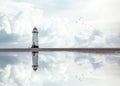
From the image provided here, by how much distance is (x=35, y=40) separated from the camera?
58.3 metres

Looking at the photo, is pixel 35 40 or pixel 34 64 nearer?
pixel 34 64

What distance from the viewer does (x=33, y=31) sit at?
190 ft

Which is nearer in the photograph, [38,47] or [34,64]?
[34,64]

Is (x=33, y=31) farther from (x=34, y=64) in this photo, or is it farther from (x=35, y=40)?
(x=34, y=64)

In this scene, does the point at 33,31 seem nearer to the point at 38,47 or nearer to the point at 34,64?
the point at 38,47

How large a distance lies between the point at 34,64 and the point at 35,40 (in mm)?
26658

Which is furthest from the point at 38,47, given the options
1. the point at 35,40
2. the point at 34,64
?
the point at 34,64

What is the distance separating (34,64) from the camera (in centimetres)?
3181

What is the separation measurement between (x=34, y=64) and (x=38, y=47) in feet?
77.4

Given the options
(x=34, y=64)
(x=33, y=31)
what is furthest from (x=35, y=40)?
(x=34, y=64)

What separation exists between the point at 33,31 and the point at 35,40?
5.16ft

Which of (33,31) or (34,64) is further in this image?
(33,31)

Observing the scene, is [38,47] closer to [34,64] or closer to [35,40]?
[35,40]
